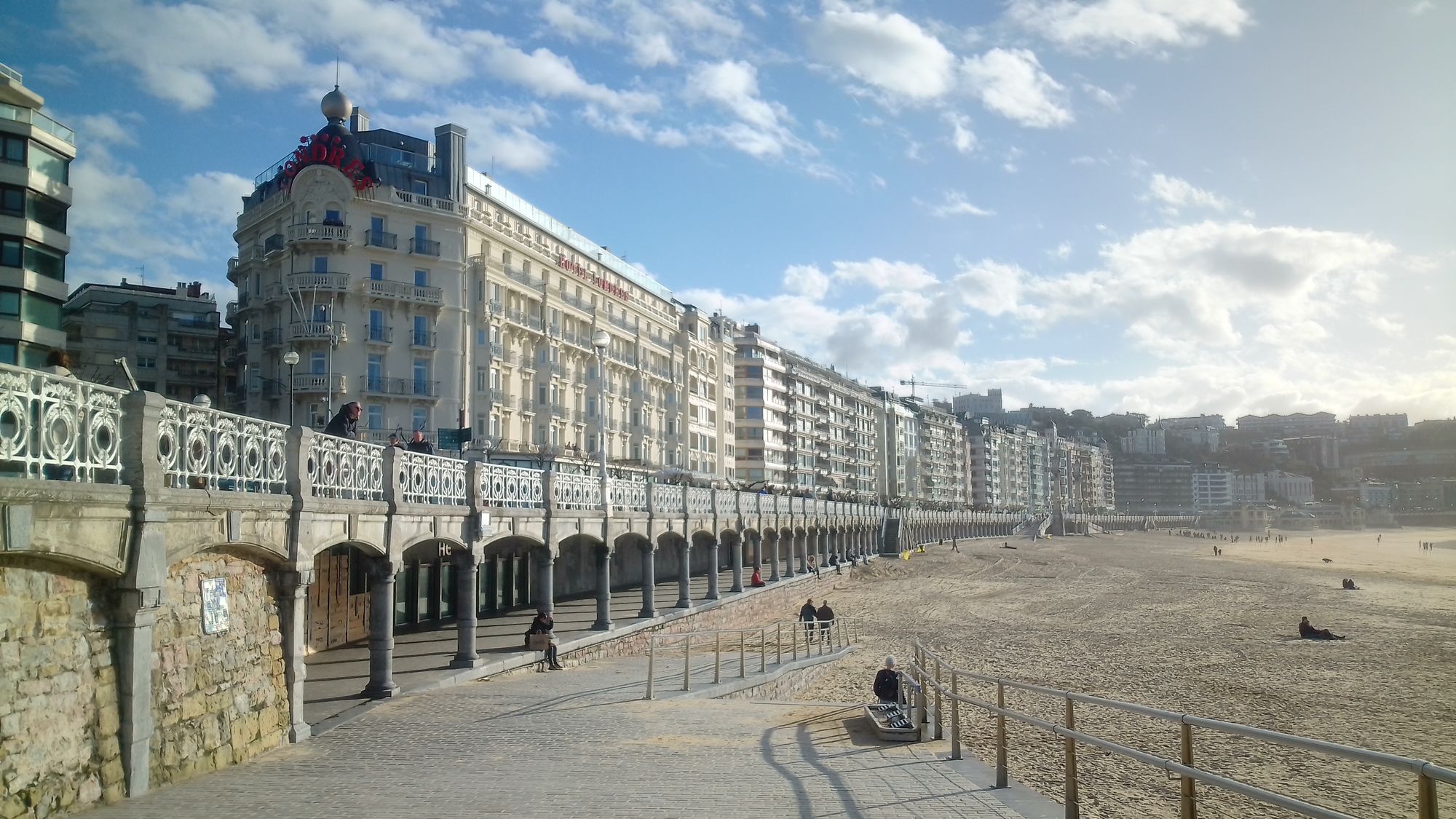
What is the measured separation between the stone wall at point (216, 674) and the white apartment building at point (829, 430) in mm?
87874

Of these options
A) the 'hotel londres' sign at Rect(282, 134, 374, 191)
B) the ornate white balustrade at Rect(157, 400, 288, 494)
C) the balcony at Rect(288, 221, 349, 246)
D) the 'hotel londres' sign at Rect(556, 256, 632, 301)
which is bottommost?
the ornate white balustrade at Rect(157, 400, 288, 494)

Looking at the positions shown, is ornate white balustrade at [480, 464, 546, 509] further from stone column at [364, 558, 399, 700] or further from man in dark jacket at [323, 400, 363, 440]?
man in dark jacket at [323, 400, 363, 440]

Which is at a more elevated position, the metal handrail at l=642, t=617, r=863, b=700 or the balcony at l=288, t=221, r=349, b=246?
the balcony at l=288, t=221, r=349, b=246

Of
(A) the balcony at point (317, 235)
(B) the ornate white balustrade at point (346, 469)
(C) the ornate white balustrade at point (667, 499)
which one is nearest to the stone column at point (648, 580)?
(C) the ornate white balustrade at point (667, 499)

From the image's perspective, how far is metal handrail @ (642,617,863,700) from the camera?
1661 centimetres

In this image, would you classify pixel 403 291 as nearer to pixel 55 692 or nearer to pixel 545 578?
pixel 545 578

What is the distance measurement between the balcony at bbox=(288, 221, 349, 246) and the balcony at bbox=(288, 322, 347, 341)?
12.5ft

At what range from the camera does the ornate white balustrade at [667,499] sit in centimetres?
2884

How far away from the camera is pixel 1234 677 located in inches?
925

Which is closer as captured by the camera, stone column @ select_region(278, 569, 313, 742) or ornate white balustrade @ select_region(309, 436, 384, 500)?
stone column @ select_region(278, 569, 313, 742)

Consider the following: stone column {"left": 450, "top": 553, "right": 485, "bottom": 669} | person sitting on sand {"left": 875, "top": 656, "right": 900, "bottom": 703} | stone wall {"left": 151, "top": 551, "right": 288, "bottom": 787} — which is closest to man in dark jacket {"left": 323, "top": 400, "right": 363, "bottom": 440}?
stone wall {"left": 151, "top": 551, "right": 288, "bottom": 787}

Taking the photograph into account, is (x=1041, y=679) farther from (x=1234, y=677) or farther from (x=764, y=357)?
(x=764, y=357)

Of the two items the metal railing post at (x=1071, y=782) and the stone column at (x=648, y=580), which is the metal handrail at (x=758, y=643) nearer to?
the stone column at (x=648, y=580)

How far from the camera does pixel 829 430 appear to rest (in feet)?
368
